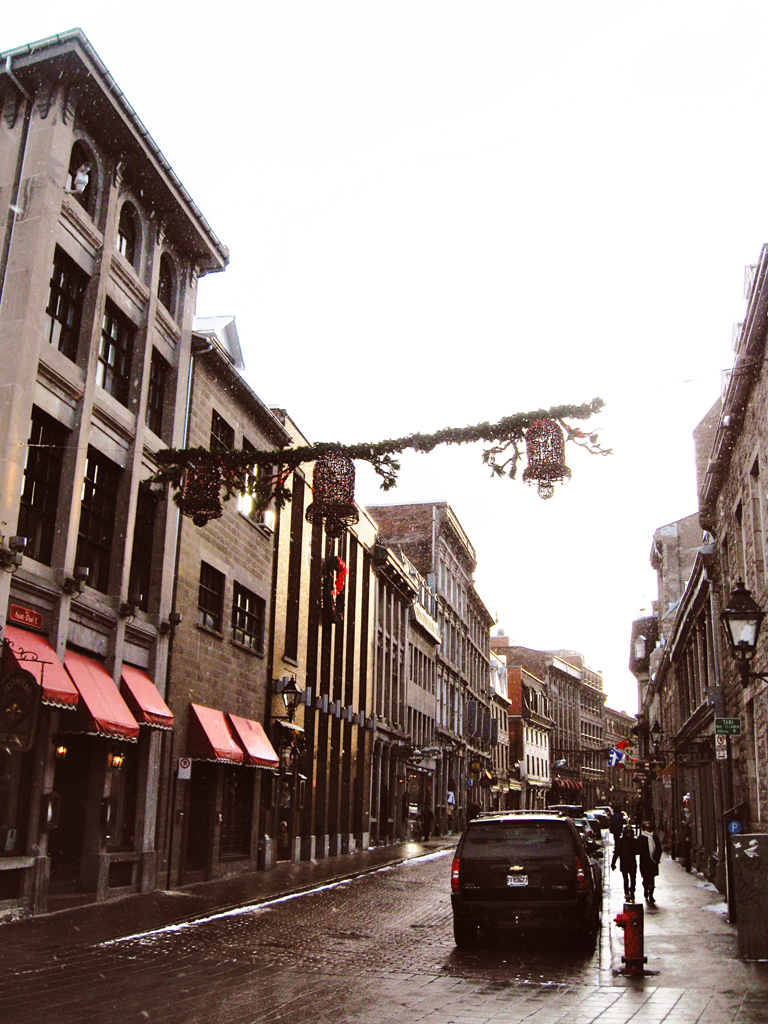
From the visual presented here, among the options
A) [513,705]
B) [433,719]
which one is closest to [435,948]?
[433,719]

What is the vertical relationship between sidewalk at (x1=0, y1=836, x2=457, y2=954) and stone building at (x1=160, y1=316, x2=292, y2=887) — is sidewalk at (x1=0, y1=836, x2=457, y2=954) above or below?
below

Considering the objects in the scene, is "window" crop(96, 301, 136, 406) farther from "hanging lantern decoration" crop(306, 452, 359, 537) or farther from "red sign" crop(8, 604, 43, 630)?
"hanging lantern decoration" crop(306, 452, 359, 537)

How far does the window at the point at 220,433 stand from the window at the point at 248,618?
3.56 metres

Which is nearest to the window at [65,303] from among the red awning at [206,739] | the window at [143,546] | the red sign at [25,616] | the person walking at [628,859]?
the window at [143,546]

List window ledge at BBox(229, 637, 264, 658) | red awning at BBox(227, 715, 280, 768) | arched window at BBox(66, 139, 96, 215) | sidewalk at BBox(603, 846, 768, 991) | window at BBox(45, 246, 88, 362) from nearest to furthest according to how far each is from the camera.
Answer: sidewalk at BBox(603, 846, 768, 991), window at BBox(45, 246, 88, 362), arched window at BBox(66, 139, 96, 215), red awning at BBox(227, 715, 280, 768), window ledge at BBox(229, 637, 264, 658)

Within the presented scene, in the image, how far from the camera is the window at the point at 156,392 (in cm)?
2038

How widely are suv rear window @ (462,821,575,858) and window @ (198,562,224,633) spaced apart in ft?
33.7

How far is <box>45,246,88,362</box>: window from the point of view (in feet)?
54.8

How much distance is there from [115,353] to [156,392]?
5.98ft

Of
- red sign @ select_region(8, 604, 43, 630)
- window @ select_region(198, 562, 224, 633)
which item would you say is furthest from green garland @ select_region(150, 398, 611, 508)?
window @ select_region(198, 562, 224, 633)

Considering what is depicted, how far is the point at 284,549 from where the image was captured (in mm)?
28234

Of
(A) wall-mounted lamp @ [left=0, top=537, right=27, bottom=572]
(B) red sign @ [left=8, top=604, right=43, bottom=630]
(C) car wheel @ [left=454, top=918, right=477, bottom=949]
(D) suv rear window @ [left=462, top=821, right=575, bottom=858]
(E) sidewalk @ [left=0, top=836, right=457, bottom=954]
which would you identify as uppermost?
(A) wall-mounted lamp @ [left=0, top=537, right=27, bottom=572]

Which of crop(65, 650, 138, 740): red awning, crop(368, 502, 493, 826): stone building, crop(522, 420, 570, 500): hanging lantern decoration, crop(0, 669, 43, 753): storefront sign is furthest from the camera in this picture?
crop(368, 502, 493, 826): stone building

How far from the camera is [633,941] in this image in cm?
1077
